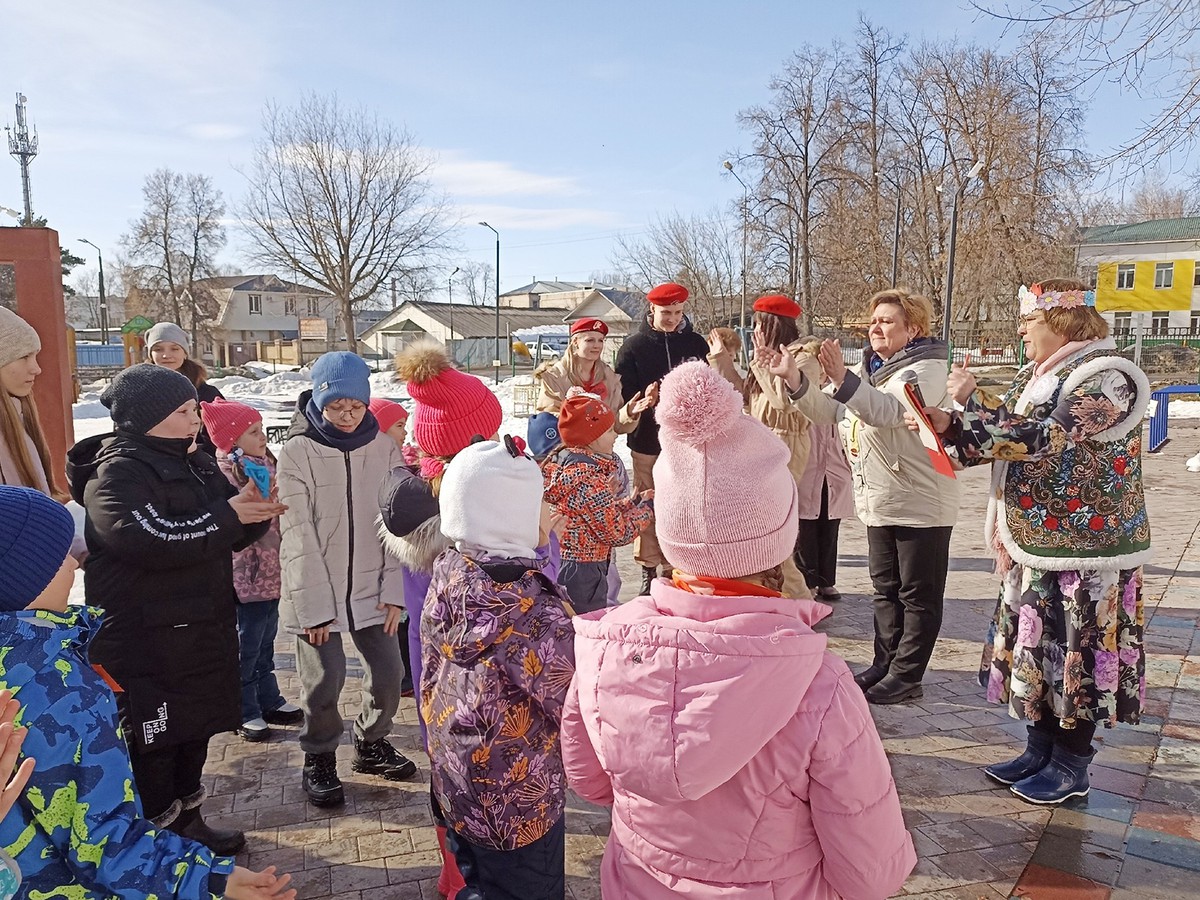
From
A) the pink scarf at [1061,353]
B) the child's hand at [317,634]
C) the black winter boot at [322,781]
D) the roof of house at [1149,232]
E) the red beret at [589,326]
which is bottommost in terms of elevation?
the black winter boot at [322,781]

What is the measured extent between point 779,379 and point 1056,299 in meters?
1.54

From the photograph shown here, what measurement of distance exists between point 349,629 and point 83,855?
1903mm

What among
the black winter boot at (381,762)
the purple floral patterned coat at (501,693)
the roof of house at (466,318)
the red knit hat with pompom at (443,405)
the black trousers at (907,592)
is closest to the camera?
the purple floral patterned coat at (501,693)

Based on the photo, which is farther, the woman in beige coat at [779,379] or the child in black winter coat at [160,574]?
the woman in beige coat at [779,379]

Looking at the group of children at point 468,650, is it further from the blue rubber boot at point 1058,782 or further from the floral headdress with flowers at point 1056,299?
the blue rubber boot at point 1058,782

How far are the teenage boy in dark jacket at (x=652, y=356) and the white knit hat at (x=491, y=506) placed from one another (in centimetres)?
368

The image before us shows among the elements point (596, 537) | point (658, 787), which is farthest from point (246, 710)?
point (658, 787)

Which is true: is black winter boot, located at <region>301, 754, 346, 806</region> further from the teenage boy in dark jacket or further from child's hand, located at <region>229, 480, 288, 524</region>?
the teenage boy in dark jacket

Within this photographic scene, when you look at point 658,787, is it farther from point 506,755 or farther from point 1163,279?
point 1163,279

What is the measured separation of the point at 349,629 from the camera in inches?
131

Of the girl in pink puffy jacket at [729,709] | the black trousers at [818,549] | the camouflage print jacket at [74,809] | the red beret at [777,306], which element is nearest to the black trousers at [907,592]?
the red beret at [777,306]

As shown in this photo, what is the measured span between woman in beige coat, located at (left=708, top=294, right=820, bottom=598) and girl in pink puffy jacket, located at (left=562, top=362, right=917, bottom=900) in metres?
2.40

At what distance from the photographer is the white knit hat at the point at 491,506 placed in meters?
2.25

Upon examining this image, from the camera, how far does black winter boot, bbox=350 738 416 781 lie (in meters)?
3.56
